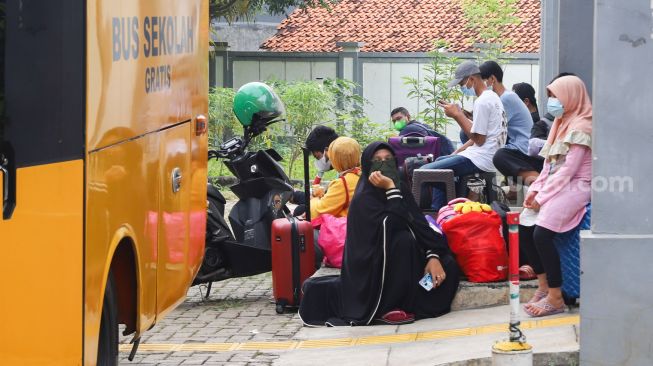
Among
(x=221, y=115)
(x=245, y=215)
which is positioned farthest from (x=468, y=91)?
(x=221, y=115)

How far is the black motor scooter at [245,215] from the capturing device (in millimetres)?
10977

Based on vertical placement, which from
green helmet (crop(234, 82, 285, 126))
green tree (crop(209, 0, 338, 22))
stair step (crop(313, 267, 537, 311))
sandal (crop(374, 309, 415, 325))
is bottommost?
sandal (crop(374, 309, 415, 325))

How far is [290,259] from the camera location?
34.6ft

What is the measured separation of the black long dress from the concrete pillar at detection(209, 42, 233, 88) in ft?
71.7

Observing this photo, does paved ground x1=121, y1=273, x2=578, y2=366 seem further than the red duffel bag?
No

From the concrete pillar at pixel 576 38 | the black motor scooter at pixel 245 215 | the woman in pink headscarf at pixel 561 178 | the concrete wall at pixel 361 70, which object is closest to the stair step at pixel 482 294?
the woman in pink headscarf at pixel 561 178

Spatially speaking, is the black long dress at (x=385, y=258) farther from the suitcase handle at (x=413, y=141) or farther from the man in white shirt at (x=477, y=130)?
the suitcase handle at (x=413, y=141)

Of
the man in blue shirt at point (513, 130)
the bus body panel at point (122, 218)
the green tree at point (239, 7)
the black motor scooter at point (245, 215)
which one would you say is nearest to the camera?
the bus body panel at point (122, 218)

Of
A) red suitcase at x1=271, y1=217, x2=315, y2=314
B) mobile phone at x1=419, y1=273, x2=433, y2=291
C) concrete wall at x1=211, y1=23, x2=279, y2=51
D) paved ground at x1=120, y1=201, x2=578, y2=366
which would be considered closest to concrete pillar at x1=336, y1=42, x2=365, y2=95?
concrete wall at x1=211, y1=23, x2=279, y2=51

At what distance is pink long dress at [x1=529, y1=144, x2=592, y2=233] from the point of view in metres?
8.67

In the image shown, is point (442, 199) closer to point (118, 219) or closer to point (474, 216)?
point (474, 216)

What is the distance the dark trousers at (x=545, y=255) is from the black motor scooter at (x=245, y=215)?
266cm

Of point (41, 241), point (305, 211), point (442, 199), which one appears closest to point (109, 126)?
point (41, 241)

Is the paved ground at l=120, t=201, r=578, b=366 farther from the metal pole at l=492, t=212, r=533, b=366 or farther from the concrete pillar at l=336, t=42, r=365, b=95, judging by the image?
the concrete pillar at l=336, t=42, r=365, b=95
